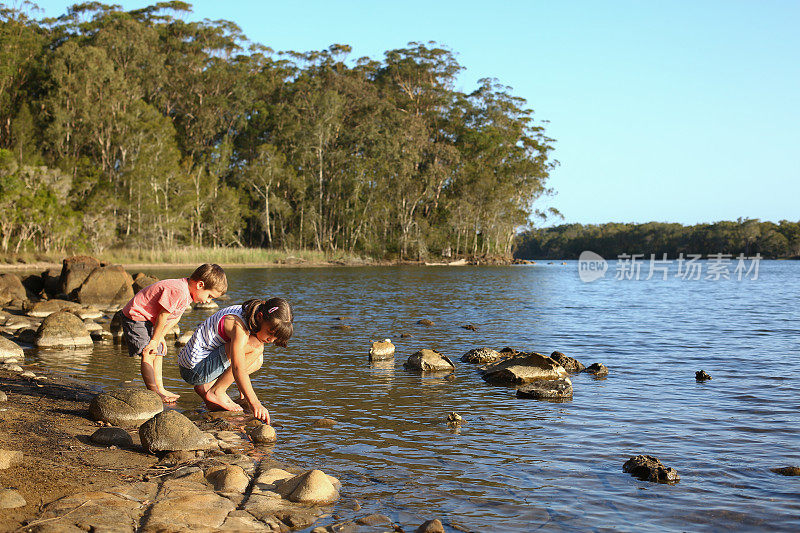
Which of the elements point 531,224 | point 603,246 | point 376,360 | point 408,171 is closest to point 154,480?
point 376,360

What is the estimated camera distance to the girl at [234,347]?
5902 millimetres

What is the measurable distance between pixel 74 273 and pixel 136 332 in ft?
52.3

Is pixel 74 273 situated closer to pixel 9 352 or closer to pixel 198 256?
pixel 9 352

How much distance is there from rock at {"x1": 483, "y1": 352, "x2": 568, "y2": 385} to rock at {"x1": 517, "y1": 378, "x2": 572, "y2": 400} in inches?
20.0

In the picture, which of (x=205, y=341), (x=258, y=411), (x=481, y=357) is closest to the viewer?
(x=258, y=411)

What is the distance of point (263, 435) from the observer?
6285 mm

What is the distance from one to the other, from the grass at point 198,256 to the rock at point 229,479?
3692 cm

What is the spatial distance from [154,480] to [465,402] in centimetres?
457

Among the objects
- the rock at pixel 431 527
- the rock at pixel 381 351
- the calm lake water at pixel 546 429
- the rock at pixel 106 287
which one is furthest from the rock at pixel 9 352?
the rock at pixel 106 287

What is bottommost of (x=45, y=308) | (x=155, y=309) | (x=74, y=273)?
(x=45, y=308)

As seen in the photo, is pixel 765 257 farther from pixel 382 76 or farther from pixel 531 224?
pixel 382 76

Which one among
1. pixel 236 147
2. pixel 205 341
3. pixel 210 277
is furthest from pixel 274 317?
pixel 236 147

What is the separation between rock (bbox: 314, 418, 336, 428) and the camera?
7.13 metres

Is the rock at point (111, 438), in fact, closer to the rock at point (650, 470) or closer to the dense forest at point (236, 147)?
the rock at point (650, 470)
